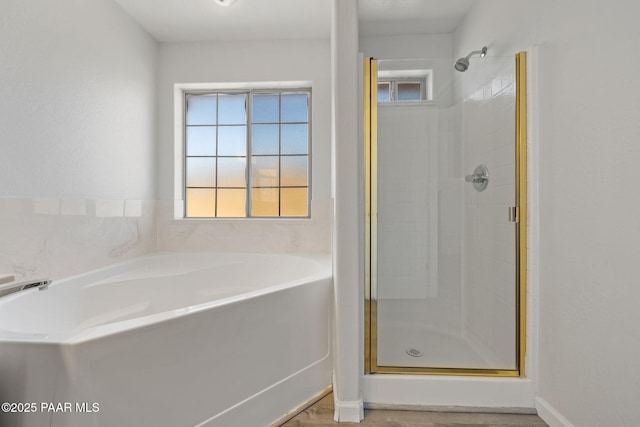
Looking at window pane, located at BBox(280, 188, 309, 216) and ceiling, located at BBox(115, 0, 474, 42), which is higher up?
ceiling, located at BBox(115, 0, 474, 42)

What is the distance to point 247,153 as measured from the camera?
8.92 ft

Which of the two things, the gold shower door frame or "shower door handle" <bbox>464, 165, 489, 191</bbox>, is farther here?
"shower door handle" <bbox>464, 165, 489, 191</bbox>

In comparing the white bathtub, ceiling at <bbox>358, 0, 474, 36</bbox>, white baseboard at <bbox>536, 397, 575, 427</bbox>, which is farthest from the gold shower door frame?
ceiling at <bbox>358, 0, 474, 36</bbox>

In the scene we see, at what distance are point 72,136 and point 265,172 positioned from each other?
4.52 feet

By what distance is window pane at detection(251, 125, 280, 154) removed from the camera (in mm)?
2711

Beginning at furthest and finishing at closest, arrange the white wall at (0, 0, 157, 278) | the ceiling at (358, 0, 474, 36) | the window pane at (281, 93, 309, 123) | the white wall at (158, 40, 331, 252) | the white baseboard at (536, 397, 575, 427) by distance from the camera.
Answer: the window pane at (281, 93, 309, 123)
the white wall at (158, 40, 331, 252)
the ceiling at (358, 0, 474, 36)
the white wall at (0, 0, 157, 278)
the white baseboard at (536, 397, 575, 427)

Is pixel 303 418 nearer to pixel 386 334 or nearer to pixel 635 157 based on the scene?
pixel 386 334

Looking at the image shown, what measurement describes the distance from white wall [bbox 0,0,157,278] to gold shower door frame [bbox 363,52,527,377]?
1656 mm

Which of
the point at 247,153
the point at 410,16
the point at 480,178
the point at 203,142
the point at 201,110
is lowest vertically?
the point at 480,178

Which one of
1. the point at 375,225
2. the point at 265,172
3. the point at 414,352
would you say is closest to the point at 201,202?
the point at 265,172

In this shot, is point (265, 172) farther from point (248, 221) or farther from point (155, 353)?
point (155, 353)

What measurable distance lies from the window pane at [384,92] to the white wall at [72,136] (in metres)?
1.72

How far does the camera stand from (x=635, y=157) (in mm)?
947

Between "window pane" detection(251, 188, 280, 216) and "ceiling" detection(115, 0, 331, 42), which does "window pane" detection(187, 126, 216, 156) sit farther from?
"ceiling" detection(115, 0, 331, 42)
